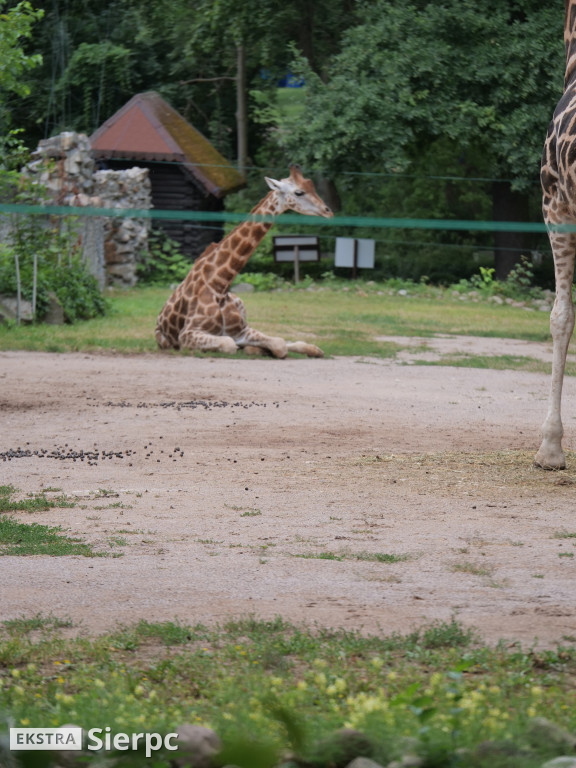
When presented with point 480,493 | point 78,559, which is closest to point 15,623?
point 78,559

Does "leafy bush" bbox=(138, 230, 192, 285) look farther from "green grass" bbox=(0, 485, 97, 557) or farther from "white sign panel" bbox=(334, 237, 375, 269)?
"green grass" bbox=(0, 485, 97, 557)

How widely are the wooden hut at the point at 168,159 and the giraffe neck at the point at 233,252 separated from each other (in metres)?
13.5

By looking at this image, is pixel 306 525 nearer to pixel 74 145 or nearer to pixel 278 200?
pixel 278 200

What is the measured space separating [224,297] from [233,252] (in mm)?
621

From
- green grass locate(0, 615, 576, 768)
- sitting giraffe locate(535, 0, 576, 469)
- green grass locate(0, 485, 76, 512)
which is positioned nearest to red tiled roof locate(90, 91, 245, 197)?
sitting giraffe locate(535, 0, 576, 469)

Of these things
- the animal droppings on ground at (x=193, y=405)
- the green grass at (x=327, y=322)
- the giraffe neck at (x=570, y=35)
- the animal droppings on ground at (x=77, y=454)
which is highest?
the giraffe neck at (x=570, y=35)

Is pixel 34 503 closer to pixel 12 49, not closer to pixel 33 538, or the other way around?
pixel 33 538

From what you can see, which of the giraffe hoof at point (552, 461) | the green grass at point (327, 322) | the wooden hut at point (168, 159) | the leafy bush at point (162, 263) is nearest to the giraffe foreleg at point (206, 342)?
the green grass at point (327, 322)

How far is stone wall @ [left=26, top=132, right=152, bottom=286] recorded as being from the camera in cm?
2083

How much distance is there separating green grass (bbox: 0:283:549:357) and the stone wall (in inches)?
38.2

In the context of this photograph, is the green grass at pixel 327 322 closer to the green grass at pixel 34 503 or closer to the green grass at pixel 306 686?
the green grass at pixel 34 503

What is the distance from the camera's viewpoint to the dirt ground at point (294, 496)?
15.4ft

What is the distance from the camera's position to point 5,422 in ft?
32.3

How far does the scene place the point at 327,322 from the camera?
19.4 m
